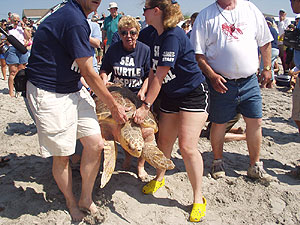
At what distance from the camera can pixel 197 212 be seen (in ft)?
8.25

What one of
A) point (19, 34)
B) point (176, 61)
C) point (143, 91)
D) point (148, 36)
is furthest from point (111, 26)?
point (176, 61)

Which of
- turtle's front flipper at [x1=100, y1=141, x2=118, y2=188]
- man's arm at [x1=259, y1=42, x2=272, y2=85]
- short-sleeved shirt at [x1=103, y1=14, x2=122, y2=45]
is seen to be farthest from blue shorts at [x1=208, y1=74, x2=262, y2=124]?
short-sleeved shirt at [x1=103, y1=14, x2=122, y2=45]

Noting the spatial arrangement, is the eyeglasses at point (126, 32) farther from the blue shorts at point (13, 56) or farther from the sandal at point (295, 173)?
the blue shorts at point (13, 56)

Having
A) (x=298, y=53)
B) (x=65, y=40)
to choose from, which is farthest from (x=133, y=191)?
(x=298, y=53)

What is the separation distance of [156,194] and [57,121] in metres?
1.32

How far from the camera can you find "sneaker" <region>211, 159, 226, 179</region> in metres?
3.28

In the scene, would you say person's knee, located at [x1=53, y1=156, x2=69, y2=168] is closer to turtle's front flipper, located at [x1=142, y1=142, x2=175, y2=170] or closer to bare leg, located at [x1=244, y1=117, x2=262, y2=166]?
turtle's front flipper, located at [x1=142, y1=142, x2=175, y2=170]

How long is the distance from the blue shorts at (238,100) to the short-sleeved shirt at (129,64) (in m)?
0.81

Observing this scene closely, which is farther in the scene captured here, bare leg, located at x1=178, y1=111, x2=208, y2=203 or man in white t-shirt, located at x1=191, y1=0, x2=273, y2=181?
man in white t-shirt, located at x1=191, y1=0, x2=273, y2=181

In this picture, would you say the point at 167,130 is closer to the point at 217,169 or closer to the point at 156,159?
the point at 156,159

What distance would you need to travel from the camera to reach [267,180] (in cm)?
313

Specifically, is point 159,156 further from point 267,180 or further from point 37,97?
point 267,180

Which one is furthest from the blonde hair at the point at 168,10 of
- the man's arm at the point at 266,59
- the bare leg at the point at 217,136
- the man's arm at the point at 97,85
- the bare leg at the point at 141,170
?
the bare leg at the point at 141,170

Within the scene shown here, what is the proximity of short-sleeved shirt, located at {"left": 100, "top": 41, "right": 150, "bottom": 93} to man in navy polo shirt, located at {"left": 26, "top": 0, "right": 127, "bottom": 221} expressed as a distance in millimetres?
711
